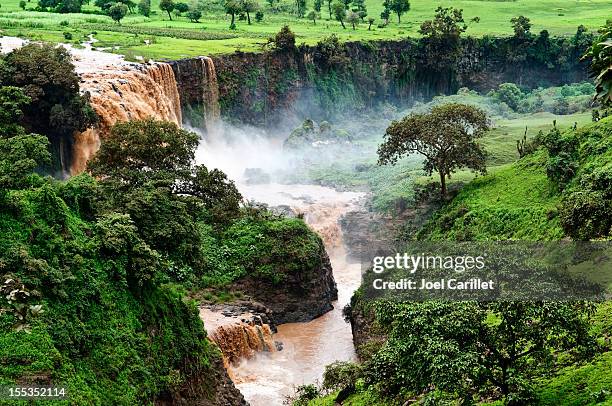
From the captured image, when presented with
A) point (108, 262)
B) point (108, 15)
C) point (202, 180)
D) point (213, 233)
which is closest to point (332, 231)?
point (213, 233)

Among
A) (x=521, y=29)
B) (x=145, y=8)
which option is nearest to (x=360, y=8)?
(x=521, y=29)

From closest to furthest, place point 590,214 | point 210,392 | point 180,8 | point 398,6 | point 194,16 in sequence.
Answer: point 590,214
point 210,392
point 194,16
point 180,8
point 398,6

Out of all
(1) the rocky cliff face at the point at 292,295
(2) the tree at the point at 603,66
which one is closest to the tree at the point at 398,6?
(1) the rocky cliff face at the point at 292,295

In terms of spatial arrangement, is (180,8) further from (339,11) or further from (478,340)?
(478,340)

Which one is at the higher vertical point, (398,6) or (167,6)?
(167,6)

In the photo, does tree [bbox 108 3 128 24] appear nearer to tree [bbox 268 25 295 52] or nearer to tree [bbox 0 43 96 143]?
tree [bbox 268 25 295 52]

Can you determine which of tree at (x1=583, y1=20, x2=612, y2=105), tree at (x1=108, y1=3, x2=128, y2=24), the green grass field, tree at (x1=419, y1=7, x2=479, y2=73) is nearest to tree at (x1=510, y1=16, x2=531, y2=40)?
the green grass field

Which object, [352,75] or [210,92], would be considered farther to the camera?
[352,75]
